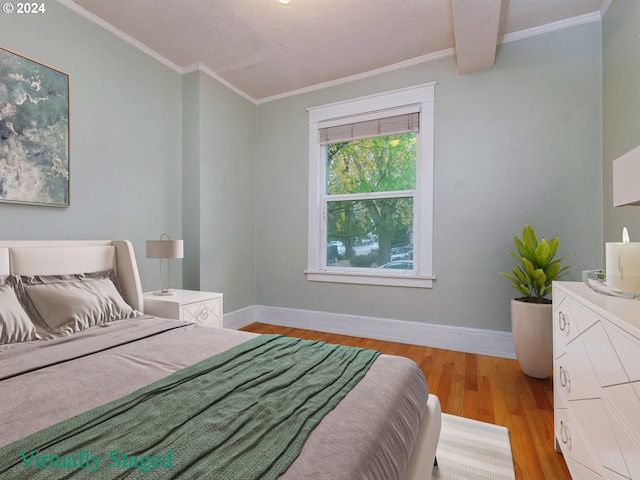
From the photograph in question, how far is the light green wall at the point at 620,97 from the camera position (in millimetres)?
1960

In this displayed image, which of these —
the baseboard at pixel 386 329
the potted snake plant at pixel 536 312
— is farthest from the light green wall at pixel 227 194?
the potted snake plant at pixel 536 312

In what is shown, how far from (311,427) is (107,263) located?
2.14 m

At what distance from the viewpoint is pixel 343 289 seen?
3469 millimetres

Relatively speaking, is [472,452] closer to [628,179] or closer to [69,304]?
[628,179]

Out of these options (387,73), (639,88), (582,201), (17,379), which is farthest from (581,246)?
(17,379)

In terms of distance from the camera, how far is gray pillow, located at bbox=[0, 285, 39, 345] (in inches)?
57.1

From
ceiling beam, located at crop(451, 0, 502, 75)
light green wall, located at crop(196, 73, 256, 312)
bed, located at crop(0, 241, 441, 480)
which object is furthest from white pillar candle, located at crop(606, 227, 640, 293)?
light green wall, located at crop(196, 73, 256, 312)

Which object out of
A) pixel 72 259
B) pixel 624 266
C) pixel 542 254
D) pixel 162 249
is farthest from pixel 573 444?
pixel 72 259

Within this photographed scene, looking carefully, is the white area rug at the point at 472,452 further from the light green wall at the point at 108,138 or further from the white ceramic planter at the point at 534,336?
the light green wall at the point at 108,138

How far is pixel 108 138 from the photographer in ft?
8.34

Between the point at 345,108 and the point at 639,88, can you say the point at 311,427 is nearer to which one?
the point at 639,88

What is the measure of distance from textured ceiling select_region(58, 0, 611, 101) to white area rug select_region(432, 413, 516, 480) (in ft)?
8.62

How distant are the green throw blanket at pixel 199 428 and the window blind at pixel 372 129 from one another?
2624 mm

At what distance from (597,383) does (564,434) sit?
0.55m
